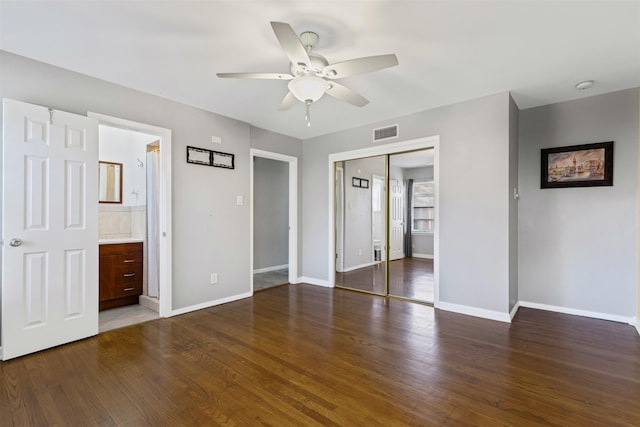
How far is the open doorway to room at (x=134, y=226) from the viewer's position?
134 inches

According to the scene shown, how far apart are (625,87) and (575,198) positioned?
1.26 metres

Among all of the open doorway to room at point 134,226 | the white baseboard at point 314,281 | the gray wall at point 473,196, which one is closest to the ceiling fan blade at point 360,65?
the gray wall at point 473,196

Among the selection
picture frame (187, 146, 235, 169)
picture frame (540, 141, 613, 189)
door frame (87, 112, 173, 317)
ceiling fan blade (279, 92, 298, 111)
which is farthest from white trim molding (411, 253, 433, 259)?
door frame (87, 112, 173, 317)

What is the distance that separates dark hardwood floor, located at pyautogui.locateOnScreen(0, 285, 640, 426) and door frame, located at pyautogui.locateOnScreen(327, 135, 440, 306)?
2.53ft

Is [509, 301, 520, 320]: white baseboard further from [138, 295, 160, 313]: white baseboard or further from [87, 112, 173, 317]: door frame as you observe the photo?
[138, 295, 160, 313]: white baseboard

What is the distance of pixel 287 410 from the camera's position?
1796 millimetres

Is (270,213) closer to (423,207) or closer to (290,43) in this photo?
(423,207)

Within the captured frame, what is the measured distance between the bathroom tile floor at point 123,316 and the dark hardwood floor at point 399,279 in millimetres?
2779

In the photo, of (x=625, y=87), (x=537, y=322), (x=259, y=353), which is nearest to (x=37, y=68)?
(x=259, y=353)

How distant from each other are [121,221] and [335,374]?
383 cm

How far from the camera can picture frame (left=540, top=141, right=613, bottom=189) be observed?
131 inches

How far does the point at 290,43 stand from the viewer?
1.83 m

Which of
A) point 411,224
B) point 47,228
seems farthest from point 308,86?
point 411,224

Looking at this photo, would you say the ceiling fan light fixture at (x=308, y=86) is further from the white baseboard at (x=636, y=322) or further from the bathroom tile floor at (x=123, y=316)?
the white baseboard at (x=636, y=322)
